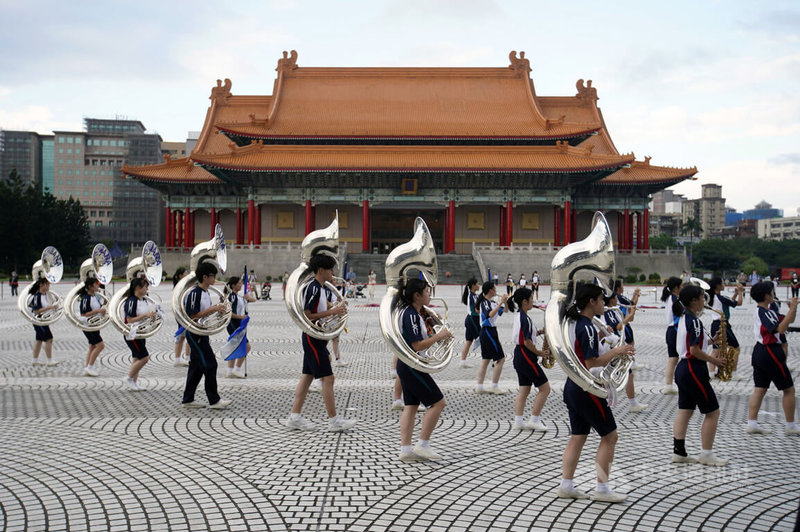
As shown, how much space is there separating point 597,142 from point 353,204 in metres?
20.1

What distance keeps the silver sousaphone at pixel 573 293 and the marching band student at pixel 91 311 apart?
296 inches

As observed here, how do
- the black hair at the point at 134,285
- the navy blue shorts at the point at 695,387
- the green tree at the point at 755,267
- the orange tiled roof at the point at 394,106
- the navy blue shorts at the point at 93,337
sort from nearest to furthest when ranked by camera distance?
the navy blue shorts at the point at 695,387
the black hair at the point at 134,285
the navy blue shorts at the point at 93,337
the orange tiled roof at the point at 394,106
the green tree at the point at 755,267

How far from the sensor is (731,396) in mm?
8680

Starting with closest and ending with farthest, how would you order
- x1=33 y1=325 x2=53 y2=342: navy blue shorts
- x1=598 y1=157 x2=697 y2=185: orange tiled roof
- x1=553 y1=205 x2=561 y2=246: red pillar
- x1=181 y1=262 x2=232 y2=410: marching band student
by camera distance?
1. x1=181 y1=262 x2=232 y2=410: marching band student
2. x1=33 y1=325 x2=53 y2=342: navy blue shorts
3. x1=598 y1=157 x2=697 y2=185: orange tiled roof
4. x1=553 y1=205 x2=561 y2=246: red pillar

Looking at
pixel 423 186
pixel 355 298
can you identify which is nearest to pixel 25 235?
pixel 423 186

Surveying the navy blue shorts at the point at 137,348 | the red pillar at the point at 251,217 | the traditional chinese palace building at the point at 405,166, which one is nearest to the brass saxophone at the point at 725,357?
the navy blue shorts at the point at 137,348

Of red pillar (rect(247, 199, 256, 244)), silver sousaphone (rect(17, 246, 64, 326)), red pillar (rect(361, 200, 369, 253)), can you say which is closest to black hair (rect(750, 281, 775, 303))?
silver sousaphone (rect(17, 246, 64, 326))

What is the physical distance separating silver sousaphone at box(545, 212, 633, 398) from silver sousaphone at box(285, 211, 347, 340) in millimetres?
2599

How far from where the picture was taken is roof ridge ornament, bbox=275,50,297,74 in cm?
5300

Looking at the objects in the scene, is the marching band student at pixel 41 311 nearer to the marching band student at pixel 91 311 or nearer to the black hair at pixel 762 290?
the marching band student at pixel 91 311

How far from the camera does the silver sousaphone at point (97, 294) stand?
998cm

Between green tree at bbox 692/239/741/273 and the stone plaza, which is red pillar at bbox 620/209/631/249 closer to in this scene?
green tree at bbox 692/239/741/273

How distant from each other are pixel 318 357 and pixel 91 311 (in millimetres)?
5286

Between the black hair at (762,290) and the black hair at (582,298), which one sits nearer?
the black hair at (582,298)
